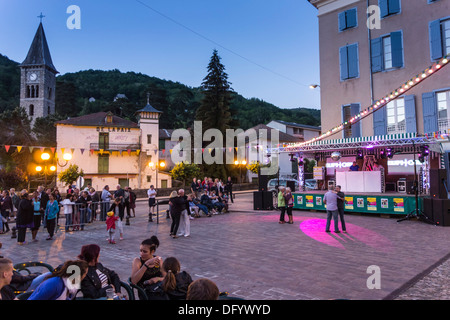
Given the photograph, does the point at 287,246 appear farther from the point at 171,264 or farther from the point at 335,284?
the point at 171,264

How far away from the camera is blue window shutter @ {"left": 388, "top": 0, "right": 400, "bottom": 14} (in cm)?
1808

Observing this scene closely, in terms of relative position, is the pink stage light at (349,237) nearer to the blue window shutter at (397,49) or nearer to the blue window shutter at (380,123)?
the blue window shutter at (380,123)

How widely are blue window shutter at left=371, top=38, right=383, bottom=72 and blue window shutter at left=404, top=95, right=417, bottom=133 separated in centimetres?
255

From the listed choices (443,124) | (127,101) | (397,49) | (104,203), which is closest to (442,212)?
(443,124)

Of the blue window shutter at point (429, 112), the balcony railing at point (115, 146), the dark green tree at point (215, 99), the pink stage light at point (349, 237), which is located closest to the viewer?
the pink stage light at point (349, 237)

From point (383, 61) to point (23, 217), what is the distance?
786 inches

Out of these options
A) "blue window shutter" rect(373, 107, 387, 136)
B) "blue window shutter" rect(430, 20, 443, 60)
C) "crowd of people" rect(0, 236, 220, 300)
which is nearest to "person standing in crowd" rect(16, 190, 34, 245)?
"crowd of people" rect(0, 236, 220, 300)

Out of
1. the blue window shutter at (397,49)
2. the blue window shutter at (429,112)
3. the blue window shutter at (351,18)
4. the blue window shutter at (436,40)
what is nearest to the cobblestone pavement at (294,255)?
the blue window shutter at (429,112)

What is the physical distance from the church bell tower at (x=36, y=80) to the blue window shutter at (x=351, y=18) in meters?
63.5

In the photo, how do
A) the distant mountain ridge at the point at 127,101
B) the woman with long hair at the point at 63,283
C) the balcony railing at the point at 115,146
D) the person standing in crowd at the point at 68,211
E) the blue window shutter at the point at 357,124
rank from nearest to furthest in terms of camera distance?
the woman with long hair at the point at 63,283 < the person standing in crowd at the point at 68,211 < the blue window shutter at the point at 357,124 < the balcony railing at the point at 115,146 < the distant mountain ridge at the point at 127,101

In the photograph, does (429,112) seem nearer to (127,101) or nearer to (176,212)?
(176,212)

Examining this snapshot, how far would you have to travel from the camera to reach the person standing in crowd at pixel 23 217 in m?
9.03

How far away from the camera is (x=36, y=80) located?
6488 centimetres
